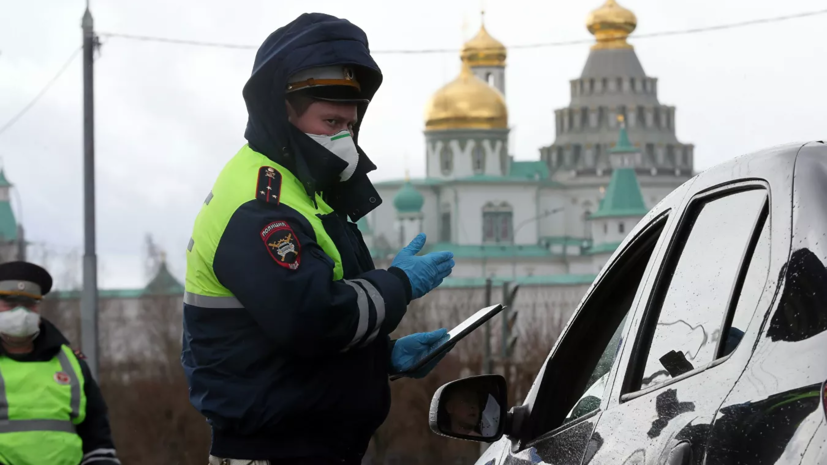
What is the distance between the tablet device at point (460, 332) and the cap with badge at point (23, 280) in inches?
126

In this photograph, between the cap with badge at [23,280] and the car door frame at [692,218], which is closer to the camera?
the car door frame at [692,218]

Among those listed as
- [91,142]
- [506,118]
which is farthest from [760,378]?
[506,118]

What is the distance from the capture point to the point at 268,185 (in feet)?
10.8

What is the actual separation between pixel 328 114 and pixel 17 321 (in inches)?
123

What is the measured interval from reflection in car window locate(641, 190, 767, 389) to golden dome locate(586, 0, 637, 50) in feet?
410

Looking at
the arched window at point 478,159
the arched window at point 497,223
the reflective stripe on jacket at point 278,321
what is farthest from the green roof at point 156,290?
the reflective stripe on jacket at point 278,321

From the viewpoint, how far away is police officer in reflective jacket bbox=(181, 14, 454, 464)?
3.16m

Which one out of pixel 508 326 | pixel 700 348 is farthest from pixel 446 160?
pixel 700 348

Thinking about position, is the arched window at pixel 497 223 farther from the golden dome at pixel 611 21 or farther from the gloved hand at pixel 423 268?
the gloved hand at pixel 423 268

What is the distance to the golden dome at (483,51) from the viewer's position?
400ft

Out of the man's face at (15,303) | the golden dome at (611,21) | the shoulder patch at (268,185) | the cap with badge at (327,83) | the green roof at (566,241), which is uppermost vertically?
the golden dome at (611,21)

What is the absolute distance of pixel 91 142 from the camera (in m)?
18.7

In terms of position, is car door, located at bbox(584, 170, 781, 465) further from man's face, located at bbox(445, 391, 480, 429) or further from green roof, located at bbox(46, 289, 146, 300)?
green roof, located at bbox(46, 289, 146, 300)

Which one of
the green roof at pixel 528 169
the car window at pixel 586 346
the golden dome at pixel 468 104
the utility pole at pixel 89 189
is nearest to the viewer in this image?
the car window at pixel 586 346
